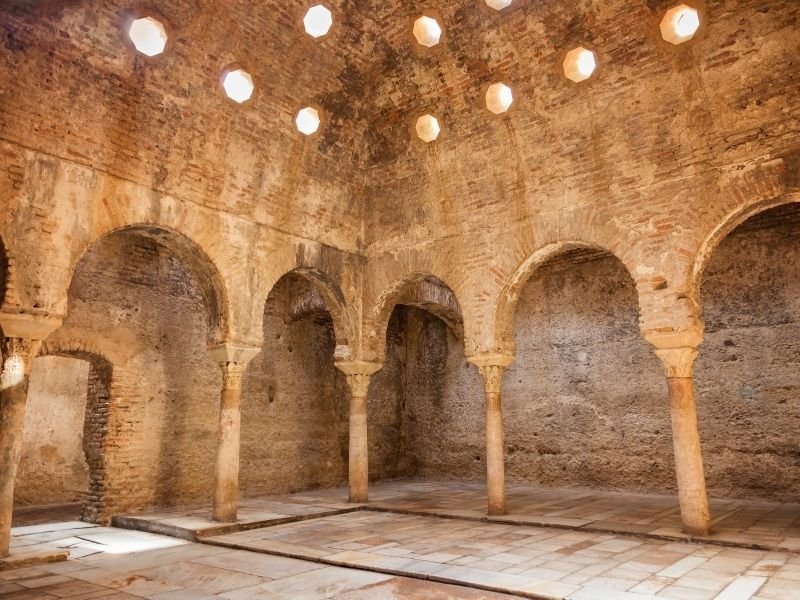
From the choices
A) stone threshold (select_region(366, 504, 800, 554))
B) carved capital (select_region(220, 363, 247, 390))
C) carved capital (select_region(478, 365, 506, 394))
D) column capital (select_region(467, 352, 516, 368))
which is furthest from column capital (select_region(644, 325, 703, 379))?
carved capital (select_region(220, 363, 247, 390))

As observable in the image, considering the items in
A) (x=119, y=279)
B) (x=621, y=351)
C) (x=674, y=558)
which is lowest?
(x=674, y=558)

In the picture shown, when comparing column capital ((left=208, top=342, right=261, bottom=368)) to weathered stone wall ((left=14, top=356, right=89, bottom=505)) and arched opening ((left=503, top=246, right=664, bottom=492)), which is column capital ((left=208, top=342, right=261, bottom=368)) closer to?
weathered stone wall ((left=14, top=356, right=89, bottom=505))

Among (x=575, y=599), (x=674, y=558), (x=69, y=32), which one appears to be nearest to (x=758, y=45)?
(x=674, y=558)

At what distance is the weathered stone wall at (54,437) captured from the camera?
39.0ft

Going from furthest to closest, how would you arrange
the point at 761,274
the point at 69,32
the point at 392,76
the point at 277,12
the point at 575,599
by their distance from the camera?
the point at 761,274 → the point at 392,76 → the point at 277,12 → the point at 69,32 → the point at 575,599

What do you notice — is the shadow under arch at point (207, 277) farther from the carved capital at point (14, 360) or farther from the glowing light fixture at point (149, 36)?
the glowing light fixture at point (149, 36)

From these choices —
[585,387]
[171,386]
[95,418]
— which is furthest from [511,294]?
[95,418]

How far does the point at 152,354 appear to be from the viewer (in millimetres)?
10203

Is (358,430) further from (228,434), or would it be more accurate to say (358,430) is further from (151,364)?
(151,364)

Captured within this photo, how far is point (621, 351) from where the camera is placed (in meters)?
12.0

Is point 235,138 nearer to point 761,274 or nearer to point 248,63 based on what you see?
point 248,63

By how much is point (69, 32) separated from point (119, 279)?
13.4ft

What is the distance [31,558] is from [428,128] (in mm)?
8001

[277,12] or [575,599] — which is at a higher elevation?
[277,12]
